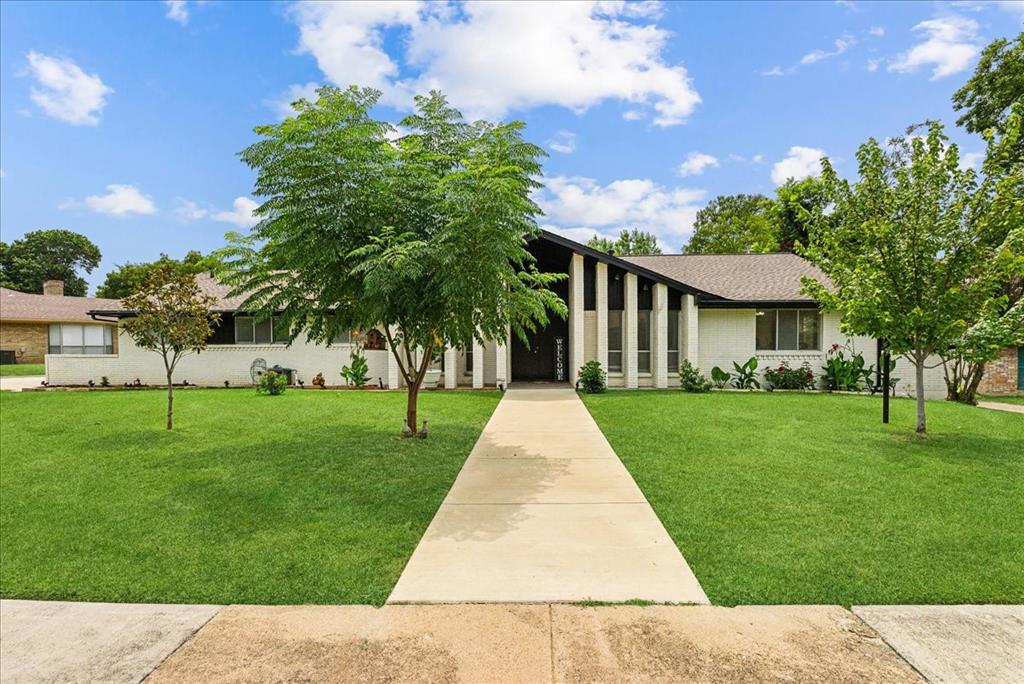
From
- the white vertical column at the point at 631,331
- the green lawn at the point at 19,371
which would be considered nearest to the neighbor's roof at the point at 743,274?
the white vertical column at the point at 631,331

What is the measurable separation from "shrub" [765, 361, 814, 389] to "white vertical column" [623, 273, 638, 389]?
14.1 ft

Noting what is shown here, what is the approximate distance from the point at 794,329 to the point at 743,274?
3.07 metres

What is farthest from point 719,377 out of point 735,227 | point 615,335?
point 735,227

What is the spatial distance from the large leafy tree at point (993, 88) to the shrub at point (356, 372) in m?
19.7

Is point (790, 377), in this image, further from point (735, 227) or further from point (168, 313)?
point (735, 227)

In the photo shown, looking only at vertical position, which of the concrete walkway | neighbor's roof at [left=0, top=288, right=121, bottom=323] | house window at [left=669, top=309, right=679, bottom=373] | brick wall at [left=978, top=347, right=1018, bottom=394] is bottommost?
the concrete walkway

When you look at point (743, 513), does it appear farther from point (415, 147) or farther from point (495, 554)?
point (415, 147)

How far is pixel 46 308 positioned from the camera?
31.9 meters

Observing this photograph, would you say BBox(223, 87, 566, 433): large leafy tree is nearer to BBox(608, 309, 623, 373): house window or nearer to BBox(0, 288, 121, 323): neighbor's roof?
BBox(608, 309, 623, 373): house window

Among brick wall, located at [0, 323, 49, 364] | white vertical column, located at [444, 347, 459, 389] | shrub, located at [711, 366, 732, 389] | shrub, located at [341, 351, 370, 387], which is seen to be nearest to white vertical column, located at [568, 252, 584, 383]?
white vertical column, located at [444, 347, 459, 389]

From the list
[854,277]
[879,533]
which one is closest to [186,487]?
[879,533]

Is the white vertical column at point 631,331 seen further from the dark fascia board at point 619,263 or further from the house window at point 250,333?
the house window at point 250,333

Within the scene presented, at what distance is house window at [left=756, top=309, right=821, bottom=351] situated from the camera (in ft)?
56.3

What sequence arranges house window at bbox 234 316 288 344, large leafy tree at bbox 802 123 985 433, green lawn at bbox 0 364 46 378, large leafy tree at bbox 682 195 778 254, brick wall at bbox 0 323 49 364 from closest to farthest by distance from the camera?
large leafy tree at bbox 802 123 985 433 → house window at bbox 234 316 288 344 → green lawn at bbox 0 364 46 378 → brick wall at bbox 0 323 49 364 → large leafy tree at bbox 682 195 778 254
